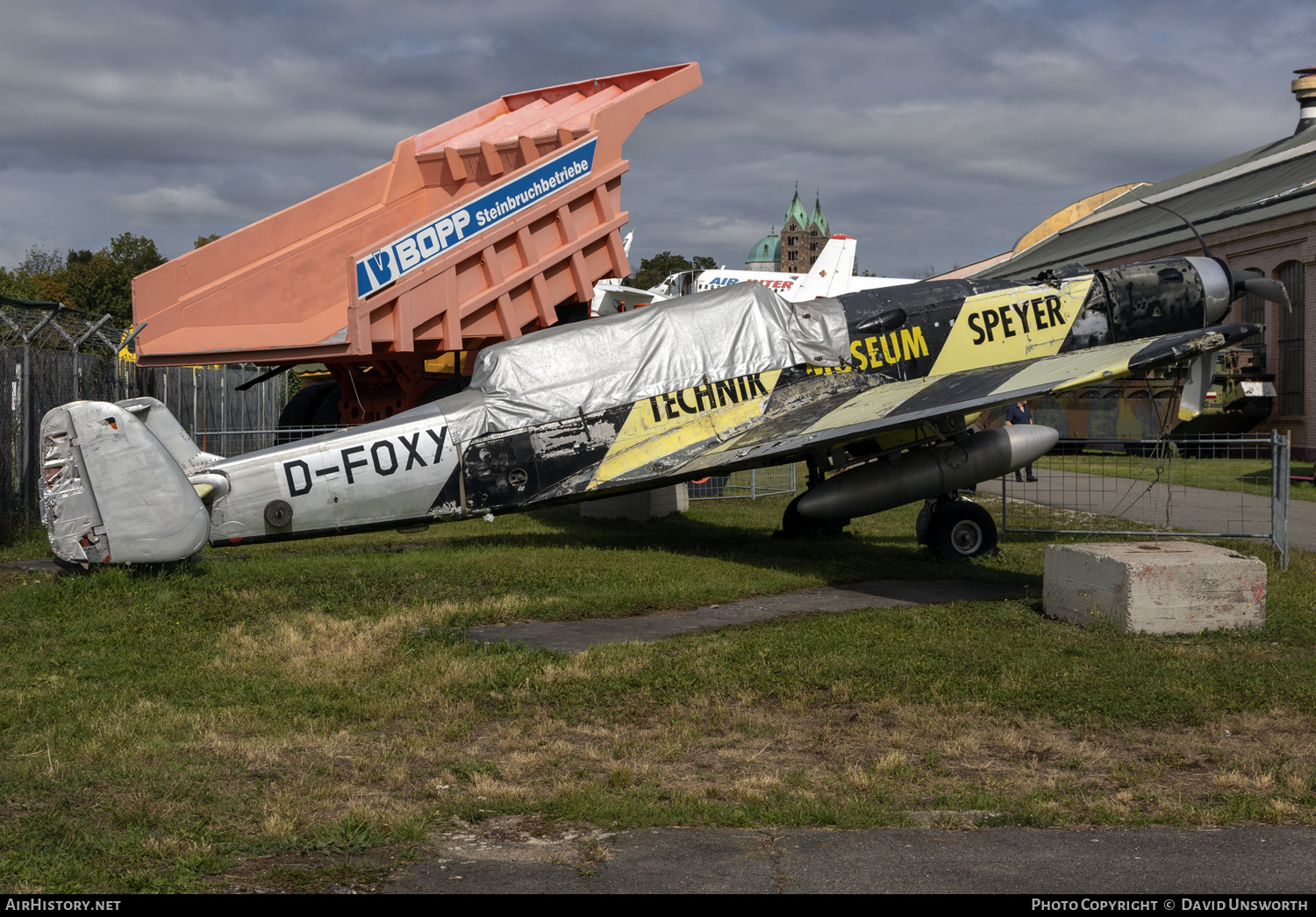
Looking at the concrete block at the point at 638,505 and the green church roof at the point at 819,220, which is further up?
the green church roof at the point at 819,220

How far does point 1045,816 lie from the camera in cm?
432

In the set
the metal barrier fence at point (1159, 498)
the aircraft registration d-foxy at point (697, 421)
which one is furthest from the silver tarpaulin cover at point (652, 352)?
the metal barrier fence at point (1159, 498)

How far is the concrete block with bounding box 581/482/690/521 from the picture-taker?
15047 mm

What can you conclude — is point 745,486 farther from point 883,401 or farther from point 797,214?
point 797,214

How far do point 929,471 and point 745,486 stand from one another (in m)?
8.56

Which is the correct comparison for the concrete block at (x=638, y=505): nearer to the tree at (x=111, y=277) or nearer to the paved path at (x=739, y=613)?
the paved path at (x=739, y=613)

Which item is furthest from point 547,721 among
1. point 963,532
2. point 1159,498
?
point 1159,498

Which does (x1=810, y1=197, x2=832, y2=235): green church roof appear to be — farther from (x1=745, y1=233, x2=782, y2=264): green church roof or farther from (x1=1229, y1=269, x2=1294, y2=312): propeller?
(x1=1229, y1=269, x2=1294, y2=312): propeller

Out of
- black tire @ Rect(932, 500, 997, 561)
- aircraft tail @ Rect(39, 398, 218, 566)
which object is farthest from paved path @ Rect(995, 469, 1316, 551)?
aircraft tail @ Rect(39, 398, 218, 566)

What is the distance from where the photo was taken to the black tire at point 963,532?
11.4m

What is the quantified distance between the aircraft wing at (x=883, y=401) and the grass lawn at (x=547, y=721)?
55.8 inches
